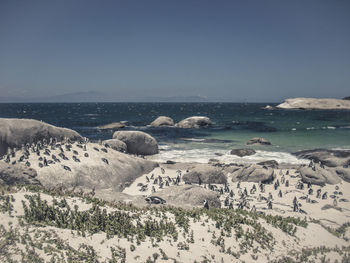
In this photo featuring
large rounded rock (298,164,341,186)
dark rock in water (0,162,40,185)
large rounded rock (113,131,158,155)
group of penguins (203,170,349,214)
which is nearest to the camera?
dark rock in water (0,162,40,185)

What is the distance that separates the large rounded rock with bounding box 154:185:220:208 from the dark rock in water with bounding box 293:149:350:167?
56.3 feet

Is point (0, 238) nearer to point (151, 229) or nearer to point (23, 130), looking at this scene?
point (151, 229)

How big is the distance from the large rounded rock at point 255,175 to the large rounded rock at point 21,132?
16.0m

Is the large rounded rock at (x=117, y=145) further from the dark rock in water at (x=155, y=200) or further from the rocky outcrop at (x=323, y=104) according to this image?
the rocky outcrop at (x=323, y=104)

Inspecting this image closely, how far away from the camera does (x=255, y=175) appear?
20.4 meters

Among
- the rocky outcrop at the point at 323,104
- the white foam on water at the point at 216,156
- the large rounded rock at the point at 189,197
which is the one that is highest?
the rocky outcrop at the point at 323,104

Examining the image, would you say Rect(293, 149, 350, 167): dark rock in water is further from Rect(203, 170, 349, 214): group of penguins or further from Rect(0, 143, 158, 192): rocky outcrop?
Rect(0, 143, 158, 192): rocky outcrop

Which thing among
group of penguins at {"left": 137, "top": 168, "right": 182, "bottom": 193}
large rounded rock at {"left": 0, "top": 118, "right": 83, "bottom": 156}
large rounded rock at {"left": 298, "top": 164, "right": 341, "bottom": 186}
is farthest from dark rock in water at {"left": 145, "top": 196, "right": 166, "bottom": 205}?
large rounded rock at {"left": 0, "top": 118, "right": 83, "bottom": 156}

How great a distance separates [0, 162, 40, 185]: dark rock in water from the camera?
13250 millimetres

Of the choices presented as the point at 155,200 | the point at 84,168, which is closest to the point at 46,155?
the point at 84,168

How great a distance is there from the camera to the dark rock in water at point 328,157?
25.6 meters

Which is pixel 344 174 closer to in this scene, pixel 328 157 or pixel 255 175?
pixel 328 157

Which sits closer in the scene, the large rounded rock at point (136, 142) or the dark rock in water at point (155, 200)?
the dark rock in water at point (155, 200)

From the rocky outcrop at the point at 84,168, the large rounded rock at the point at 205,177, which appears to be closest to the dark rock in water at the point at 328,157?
the large rounded rock at the point at 205,177
